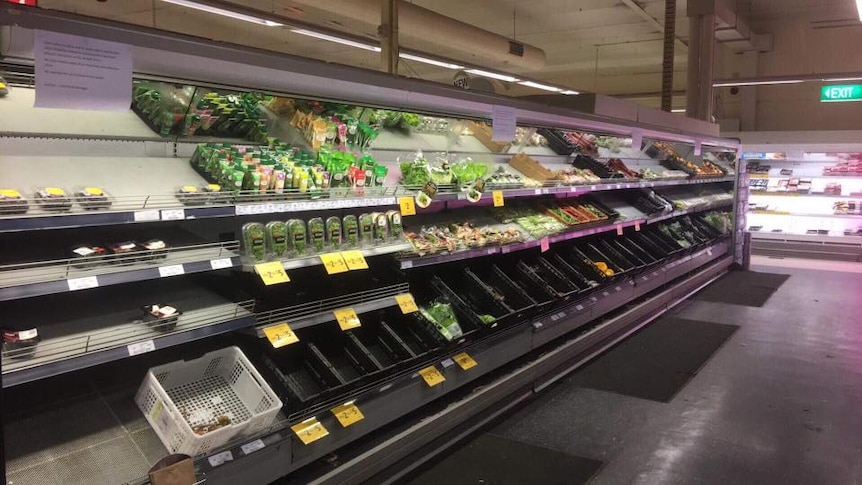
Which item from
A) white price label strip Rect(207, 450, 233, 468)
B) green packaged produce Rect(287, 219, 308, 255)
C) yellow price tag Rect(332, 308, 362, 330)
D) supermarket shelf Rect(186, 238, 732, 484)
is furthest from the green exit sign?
white price label strip Rect(207, 450, 233, 468)

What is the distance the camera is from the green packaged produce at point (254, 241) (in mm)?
2602

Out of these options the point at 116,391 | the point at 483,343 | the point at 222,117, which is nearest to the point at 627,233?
the point at 483,343

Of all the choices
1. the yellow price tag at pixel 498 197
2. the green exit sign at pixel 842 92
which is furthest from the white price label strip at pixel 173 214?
the green exit sign at pixel 842 92

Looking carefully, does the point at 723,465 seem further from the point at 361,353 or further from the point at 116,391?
the point at 116,391

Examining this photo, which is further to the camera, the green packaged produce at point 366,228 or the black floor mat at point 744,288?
the black floor mat at point 744,288

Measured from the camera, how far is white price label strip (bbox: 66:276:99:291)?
1954 mm

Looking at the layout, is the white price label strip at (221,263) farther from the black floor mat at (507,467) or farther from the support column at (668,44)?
the support column at (668,44)

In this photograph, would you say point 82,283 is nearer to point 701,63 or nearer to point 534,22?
point 701,63

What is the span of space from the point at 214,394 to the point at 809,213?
10.7 metres

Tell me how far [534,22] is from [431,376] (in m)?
9.43

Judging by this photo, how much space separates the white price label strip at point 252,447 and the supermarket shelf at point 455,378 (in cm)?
1

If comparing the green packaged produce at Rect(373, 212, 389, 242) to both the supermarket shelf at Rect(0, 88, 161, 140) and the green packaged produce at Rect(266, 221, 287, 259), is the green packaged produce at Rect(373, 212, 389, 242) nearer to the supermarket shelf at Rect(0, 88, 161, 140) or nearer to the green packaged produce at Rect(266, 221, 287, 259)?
the green packaged produce at Rect(266, 221, 287, 259)

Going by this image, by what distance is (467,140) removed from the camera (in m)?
4.94

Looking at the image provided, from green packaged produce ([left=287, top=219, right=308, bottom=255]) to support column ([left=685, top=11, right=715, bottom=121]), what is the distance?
7341mm
